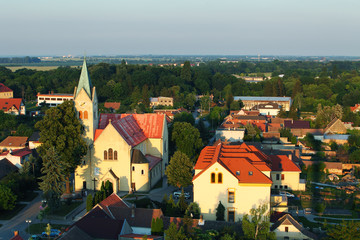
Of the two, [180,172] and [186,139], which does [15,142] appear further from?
[180,172]

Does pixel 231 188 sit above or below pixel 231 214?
above

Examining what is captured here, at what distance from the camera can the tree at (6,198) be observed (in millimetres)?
32594

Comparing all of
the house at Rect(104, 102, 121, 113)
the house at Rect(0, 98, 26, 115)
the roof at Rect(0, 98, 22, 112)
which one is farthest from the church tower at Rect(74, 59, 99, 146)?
the house at Rect(104, 102, 121, 113)

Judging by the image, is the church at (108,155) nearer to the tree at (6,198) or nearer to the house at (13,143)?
the tree at (6,198)

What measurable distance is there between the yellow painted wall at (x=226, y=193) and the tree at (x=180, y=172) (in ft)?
18.3

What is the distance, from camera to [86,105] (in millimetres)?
39156

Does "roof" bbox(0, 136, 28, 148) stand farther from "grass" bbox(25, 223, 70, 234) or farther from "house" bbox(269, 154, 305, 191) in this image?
"house" bbox(269, 154, 305, 191)

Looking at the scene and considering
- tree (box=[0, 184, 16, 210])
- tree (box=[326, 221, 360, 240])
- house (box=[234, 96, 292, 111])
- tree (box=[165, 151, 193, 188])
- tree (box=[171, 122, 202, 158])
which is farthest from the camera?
house (box=[234, 96, 292, 111])

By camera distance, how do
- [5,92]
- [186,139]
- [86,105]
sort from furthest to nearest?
[5,92]
[186,139]
[86,105]

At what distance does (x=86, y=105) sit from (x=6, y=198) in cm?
1098

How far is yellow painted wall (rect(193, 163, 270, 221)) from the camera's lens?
3116 cm

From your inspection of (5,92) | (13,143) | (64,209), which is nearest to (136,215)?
(64,209)

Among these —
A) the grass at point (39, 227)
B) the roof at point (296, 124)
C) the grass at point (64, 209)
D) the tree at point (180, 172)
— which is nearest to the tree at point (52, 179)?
the grass at point (64, 209)

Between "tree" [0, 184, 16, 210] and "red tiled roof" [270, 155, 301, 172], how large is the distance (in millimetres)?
23181
